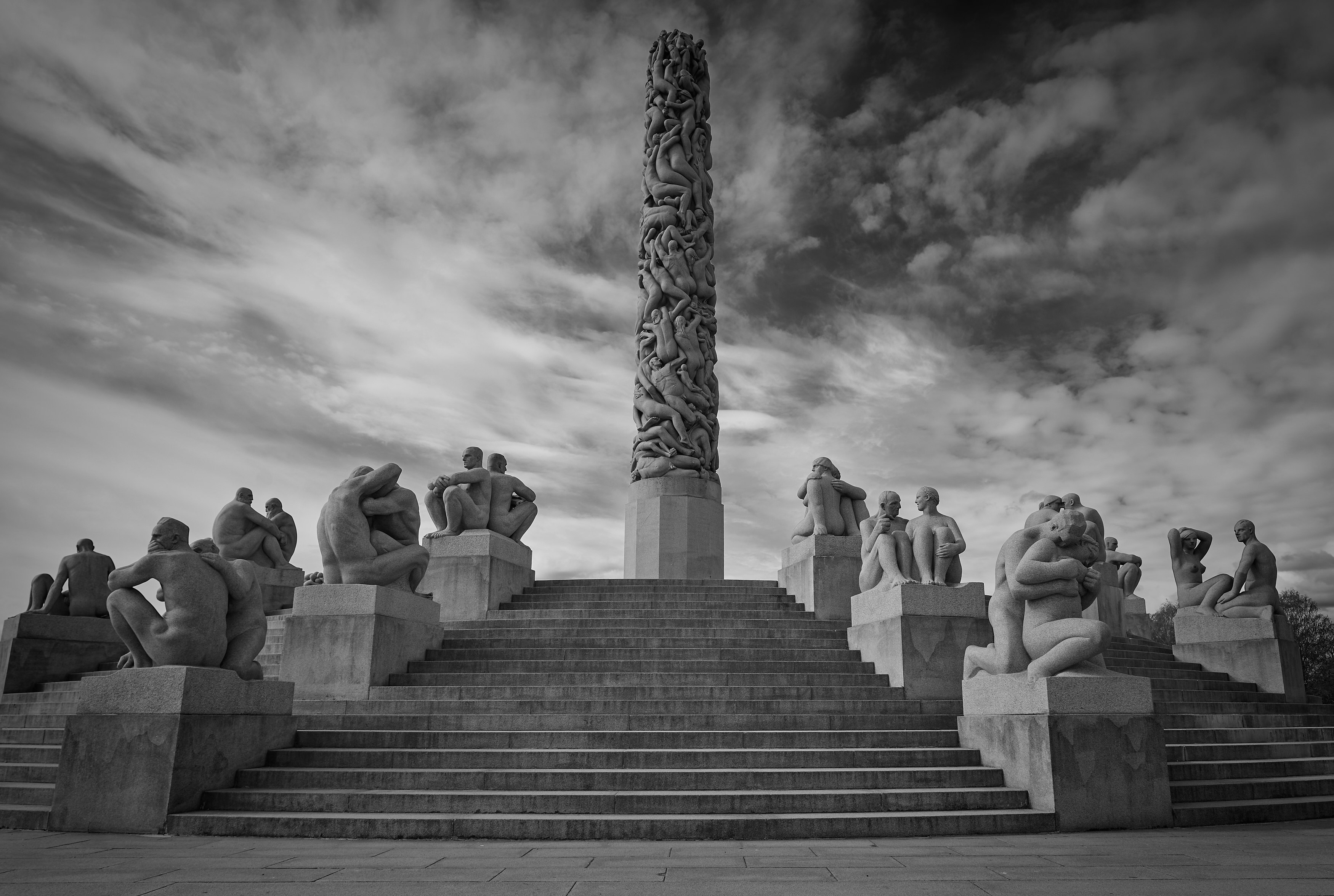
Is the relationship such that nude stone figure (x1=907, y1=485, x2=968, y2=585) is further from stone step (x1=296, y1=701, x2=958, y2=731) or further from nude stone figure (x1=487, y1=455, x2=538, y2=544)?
nude stone figure (x1=487, y1=455, x2=538, y2=544)

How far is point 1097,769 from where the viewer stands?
7902mm

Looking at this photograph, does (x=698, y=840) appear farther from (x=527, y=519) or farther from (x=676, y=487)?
(x=676, y=487)

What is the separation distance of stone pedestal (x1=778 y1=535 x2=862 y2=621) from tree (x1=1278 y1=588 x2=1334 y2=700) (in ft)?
93.4

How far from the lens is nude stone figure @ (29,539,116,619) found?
47.7 ft

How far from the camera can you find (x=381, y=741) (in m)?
9.25

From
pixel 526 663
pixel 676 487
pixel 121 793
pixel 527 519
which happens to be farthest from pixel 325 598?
pixel 676 487

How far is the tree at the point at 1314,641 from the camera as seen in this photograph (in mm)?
35828

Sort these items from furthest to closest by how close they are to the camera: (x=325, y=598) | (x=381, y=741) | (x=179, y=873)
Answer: (x=325, y=598)
(x=381, y=741)
(x=179, y=873)

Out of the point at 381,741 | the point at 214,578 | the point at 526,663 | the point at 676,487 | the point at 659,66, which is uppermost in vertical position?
the point at 659,66

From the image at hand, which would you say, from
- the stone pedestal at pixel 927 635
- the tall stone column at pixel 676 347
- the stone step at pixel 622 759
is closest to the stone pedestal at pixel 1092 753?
the stone step at pixel 622 759

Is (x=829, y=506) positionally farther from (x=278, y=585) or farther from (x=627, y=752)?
(x=278, y=585)

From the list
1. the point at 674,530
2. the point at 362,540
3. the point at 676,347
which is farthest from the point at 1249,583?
the point at 362,540

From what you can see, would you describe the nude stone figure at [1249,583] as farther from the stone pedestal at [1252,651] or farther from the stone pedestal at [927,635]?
the stone pedestal at [927,635]

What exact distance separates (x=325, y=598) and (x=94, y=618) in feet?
20.2
